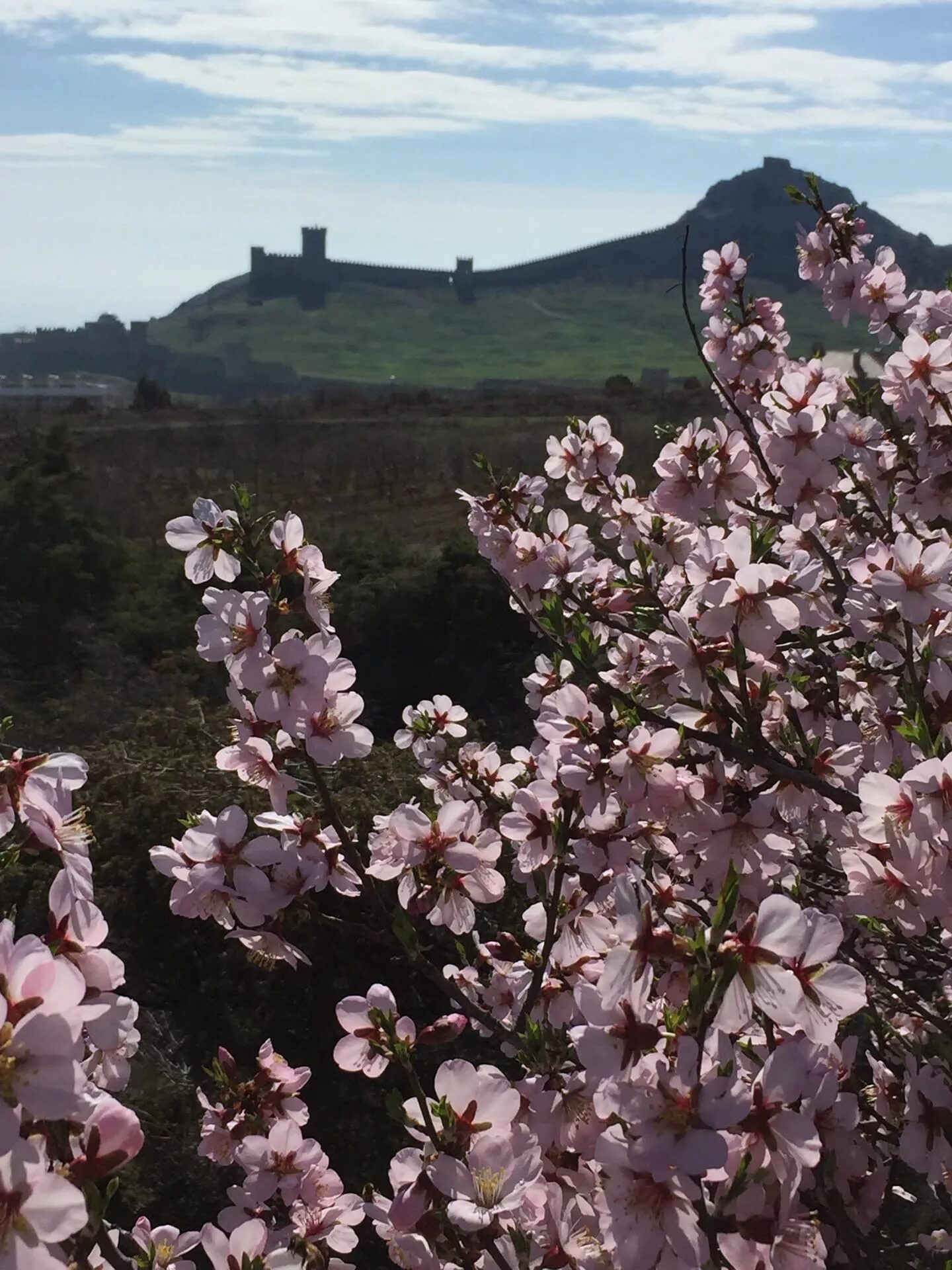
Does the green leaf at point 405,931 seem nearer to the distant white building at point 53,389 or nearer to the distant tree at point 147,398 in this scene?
the distant tree at point 147,398

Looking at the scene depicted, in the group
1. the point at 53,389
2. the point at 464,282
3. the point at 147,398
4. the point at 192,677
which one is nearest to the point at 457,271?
the point at 464,282

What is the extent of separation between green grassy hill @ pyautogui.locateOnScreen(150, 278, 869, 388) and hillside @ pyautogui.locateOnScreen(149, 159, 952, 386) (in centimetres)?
16

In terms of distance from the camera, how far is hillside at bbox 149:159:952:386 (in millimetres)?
76000

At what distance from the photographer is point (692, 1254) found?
1023mm

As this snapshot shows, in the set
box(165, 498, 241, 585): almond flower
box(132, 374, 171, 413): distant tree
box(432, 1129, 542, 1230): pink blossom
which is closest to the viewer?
box(432, 1129, 542, 1230): pink blossom

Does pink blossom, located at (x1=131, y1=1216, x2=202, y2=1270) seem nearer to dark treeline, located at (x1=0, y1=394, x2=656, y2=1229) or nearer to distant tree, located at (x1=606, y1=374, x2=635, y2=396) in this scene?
dark treeline, located at (x1=0, y1=394, x2=656, y2=1229)

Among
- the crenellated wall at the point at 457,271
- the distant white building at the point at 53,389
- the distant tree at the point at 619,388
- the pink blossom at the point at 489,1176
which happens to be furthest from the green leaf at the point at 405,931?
the crenellated wall at the point at 457,271

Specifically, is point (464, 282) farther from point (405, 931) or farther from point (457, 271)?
point (405, 931)

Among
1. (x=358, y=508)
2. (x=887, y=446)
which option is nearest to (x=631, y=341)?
(x=358, y=508)

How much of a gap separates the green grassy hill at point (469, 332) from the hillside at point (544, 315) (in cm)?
16

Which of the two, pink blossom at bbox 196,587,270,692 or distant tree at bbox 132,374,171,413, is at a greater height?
pink blossom at bbox 196,587,270,692

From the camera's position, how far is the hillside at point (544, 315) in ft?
249

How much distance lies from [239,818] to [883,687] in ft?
4.26

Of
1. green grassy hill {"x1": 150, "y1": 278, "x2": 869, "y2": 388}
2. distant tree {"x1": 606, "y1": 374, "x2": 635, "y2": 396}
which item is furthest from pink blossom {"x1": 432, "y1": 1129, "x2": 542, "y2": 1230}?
green grassy hill {"x1": 150, "y1": 278, "x2": 869, "y2": 388}
